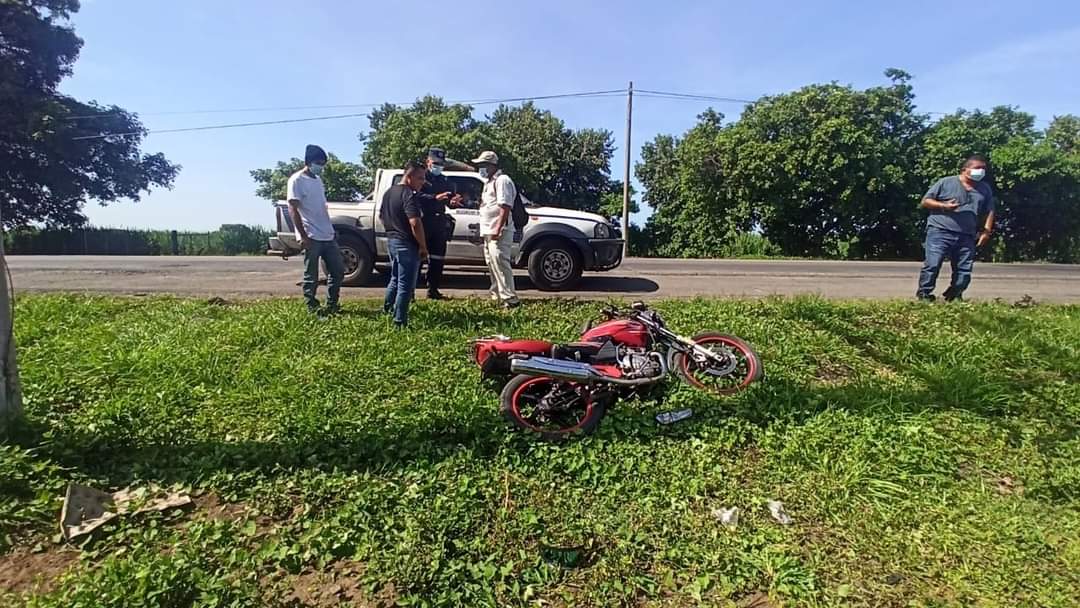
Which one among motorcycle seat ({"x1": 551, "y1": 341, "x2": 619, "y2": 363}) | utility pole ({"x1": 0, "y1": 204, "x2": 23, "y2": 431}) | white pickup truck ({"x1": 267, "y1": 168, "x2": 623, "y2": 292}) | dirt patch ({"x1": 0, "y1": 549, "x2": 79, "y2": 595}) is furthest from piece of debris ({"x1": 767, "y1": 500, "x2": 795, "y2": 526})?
white pickup truck ({"x1": 267, "y1": 168, "x2": 623, "y2": 292})

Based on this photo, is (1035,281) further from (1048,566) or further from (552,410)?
(552,410)

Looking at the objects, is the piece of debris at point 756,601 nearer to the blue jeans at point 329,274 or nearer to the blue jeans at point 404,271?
the blue jeans at point 404,271

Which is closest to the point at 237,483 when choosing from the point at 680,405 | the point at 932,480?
the point at 680,405

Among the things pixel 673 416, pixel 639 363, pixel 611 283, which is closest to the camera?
pixel 673 416

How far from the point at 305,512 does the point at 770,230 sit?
24543mm

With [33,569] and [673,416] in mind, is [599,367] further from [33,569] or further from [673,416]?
[33,569]

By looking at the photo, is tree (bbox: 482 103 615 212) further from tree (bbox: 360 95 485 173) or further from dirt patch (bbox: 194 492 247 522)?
dirt patch (bbox: 194 492 247 522)

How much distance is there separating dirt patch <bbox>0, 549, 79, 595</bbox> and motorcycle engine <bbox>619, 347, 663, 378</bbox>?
2.90 meters

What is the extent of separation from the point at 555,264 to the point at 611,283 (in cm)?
125

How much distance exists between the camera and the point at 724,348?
4.11 metres

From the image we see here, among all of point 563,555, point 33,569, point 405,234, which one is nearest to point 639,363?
point 563,555

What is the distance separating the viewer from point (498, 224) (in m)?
5.85

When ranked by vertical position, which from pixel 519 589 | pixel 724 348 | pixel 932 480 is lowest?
pixel 519 589

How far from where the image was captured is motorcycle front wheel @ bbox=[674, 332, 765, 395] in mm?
3938
